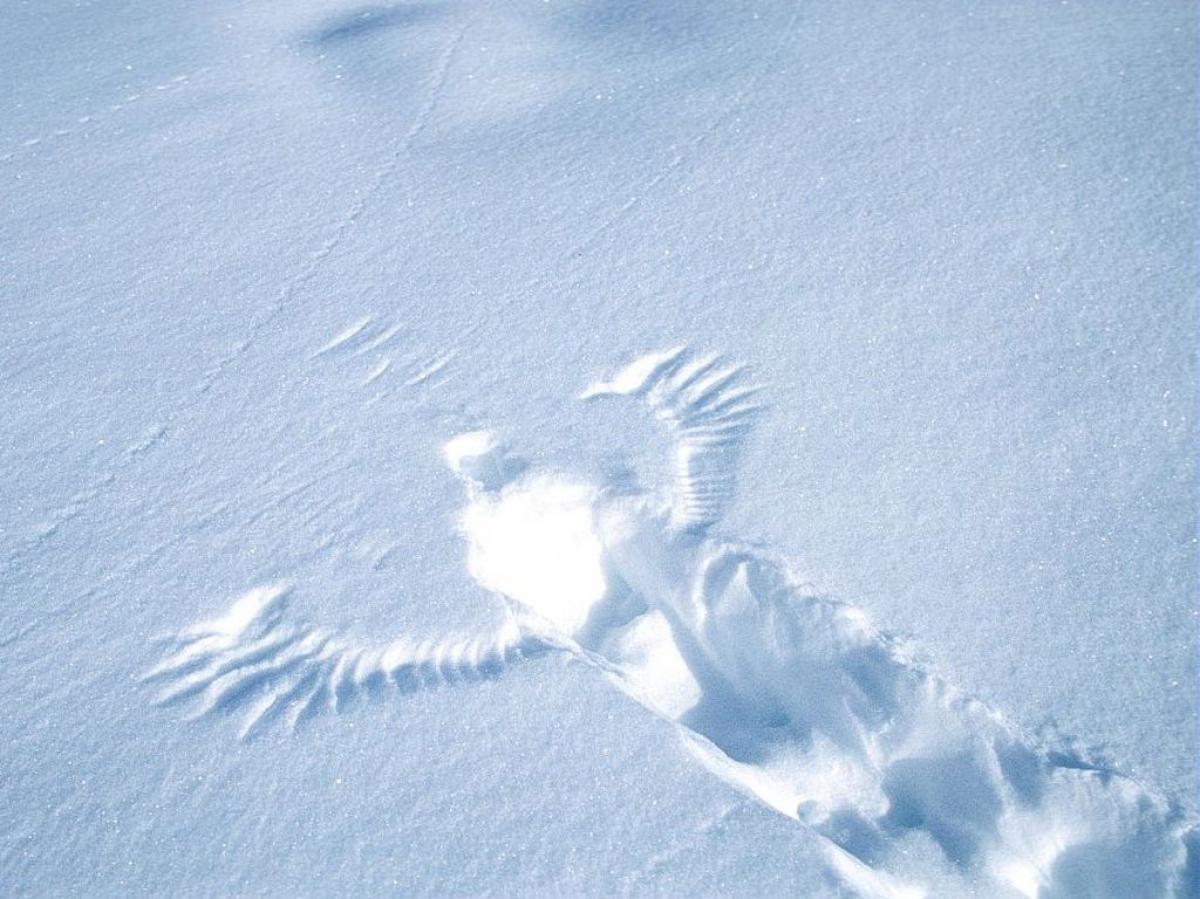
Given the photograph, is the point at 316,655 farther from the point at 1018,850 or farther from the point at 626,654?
the point at 1018,850

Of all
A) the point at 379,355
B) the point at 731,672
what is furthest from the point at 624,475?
the point at 379,355

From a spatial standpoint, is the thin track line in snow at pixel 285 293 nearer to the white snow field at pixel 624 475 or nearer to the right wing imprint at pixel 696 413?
the white snow field at pixel 624 475

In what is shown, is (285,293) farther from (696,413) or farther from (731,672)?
(731,672)

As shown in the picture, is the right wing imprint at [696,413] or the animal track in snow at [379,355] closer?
the right wing imprint at [696,413]

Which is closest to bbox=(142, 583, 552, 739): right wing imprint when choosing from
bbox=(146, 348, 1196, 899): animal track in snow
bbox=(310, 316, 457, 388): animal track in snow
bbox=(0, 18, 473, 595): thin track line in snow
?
bbox=(146, 348, 1196, 899): animal track in snow

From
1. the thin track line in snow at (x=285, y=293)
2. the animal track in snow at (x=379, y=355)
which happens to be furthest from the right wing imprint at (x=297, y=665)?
the animal track in snow at (x=379, y=355)

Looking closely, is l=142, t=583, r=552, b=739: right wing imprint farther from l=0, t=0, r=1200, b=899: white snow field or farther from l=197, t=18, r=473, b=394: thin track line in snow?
l=197, t=18, r=473, b=394: thin track line in snow

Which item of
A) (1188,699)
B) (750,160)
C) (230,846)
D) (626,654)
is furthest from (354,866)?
(750,160)
